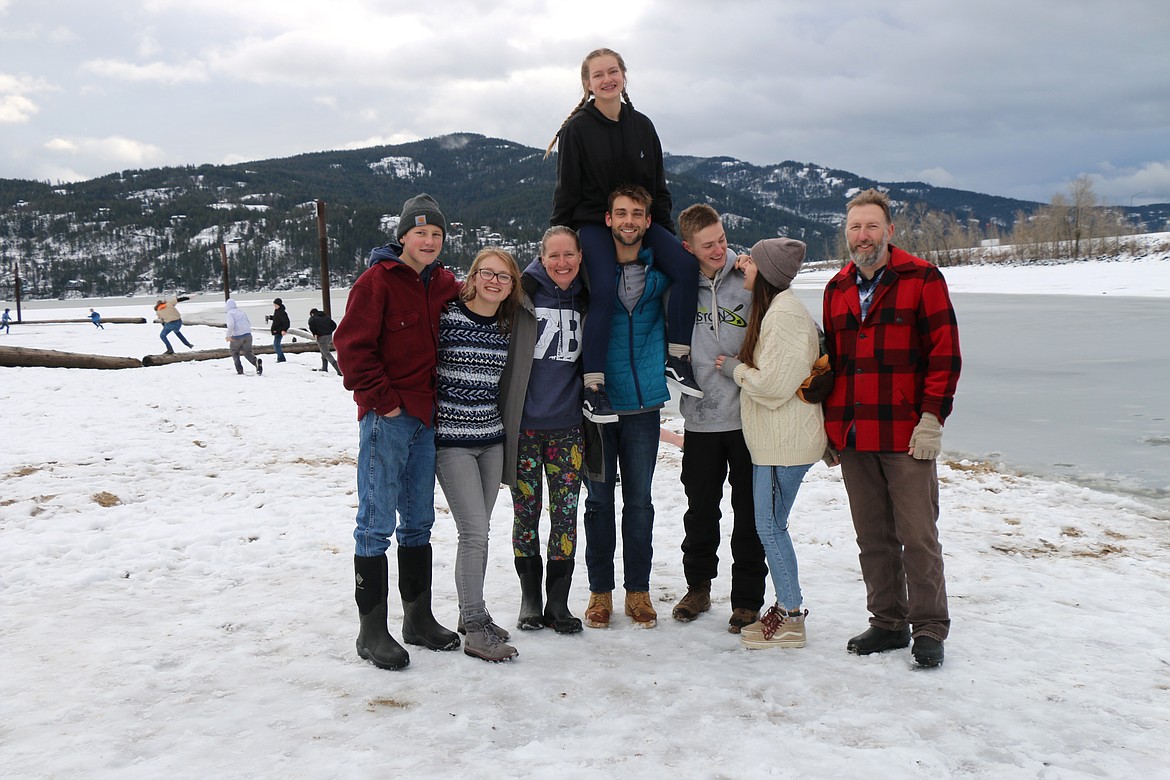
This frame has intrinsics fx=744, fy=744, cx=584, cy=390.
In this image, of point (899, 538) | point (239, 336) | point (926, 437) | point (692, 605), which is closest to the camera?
point (926, 437)

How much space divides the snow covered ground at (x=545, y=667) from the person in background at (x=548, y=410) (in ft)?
1.25

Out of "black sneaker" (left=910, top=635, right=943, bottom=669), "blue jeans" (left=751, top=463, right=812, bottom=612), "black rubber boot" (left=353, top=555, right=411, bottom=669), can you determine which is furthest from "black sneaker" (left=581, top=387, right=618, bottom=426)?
"black sneaker" (left=910, top=635, right=943, bottom=669)

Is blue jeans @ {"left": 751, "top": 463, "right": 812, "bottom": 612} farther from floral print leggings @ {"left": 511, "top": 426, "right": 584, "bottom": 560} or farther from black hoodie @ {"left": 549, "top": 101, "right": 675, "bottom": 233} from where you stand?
black hoodie @ {"left": 549, "top": 101, "right": 675, "bottom": 233}

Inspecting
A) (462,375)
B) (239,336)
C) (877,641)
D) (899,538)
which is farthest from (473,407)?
(239,336)

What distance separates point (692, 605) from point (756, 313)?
1479 millimetres

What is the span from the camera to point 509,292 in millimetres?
3256

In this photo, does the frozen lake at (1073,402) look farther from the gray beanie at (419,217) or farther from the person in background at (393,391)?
the gray beanie at (419,217)

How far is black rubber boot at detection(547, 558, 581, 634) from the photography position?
3534 millimetres

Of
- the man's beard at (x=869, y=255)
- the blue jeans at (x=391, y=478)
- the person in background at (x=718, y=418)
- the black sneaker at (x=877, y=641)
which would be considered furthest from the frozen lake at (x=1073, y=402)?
the blue jeans at (x=391, y=478)

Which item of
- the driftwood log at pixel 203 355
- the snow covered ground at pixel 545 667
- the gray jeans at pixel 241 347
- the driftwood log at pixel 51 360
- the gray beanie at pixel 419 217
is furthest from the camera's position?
the driftwood log at pixel 203 355

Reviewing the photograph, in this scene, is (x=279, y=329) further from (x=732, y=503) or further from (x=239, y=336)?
(x=732, y=503)

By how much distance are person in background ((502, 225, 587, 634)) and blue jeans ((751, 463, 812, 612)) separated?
0.84 m

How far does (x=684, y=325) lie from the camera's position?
11.4 feet

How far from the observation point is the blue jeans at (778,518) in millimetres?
3287
